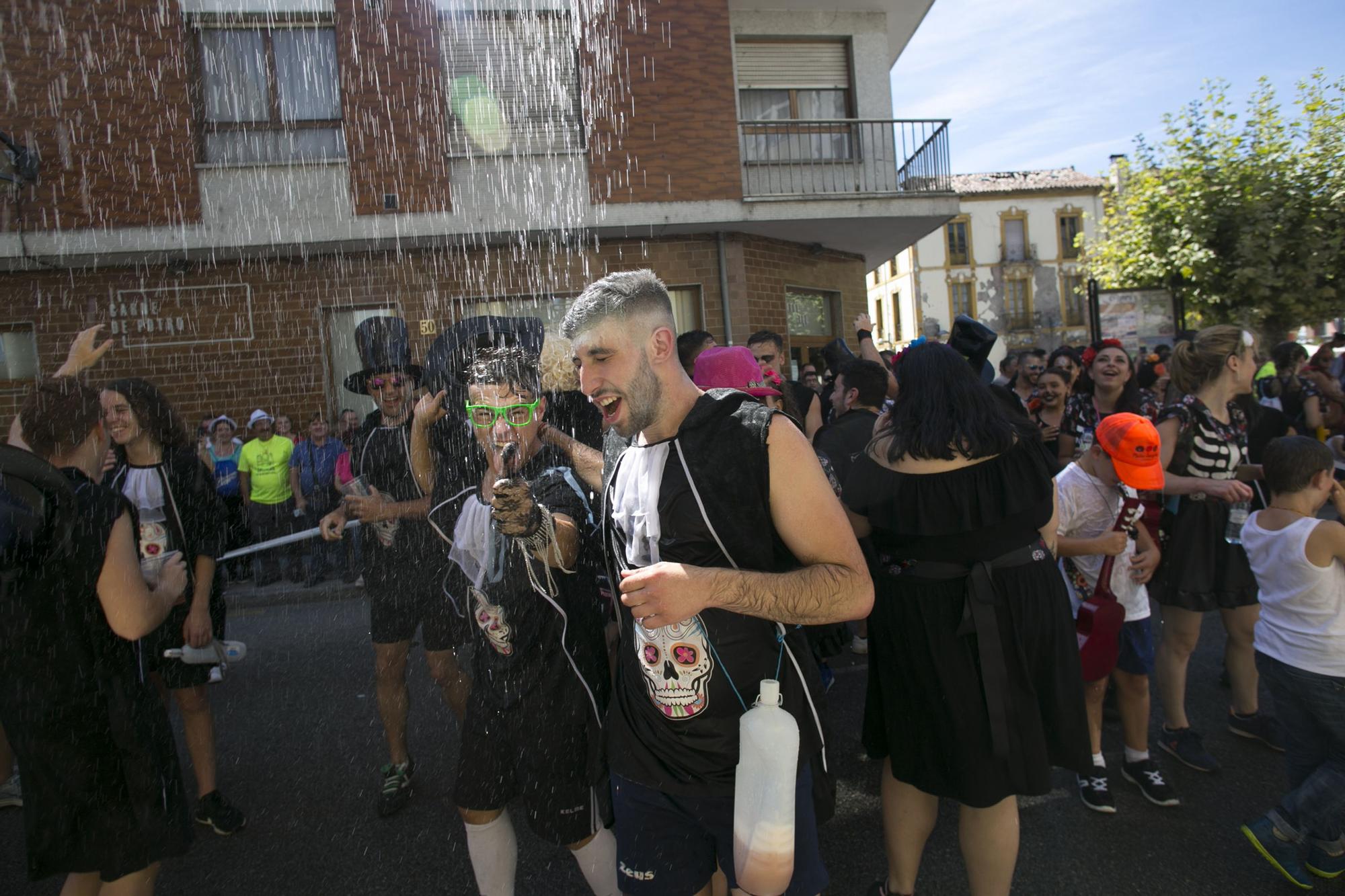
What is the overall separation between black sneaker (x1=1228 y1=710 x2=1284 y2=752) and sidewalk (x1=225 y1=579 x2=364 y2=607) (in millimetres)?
7569

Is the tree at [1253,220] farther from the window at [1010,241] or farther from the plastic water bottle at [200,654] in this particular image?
the window at [1010,241]

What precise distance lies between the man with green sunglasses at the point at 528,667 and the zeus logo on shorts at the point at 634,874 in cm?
30

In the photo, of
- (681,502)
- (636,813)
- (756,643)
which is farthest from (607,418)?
(636,813)

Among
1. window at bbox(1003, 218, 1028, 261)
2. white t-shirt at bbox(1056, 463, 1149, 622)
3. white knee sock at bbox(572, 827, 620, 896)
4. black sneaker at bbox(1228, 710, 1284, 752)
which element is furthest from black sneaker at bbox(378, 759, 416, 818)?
window at bbox(1003, 218, 1028, 261)

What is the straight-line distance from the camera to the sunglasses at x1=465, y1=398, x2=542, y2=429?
2.45 metres

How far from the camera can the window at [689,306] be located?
1222 centimetres

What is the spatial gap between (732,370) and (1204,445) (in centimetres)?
225

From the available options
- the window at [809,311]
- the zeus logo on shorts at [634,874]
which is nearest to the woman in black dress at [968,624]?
the zeus logo on shorts at [634,874]

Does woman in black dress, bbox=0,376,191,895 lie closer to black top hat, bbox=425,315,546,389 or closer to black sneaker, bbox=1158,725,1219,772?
black top hat, bbox=425,315,546,389

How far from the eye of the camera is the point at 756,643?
6.70 feet

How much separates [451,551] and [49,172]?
1166cm

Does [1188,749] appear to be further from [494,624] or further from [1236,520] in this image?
[494,624]

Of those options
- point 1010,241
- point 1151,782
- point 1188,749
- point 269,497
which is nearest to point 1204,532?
point 1188,749

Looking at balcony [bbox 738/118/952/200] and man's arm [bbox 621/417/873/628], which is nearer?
man's arm [bbox 621/417/873/628]
